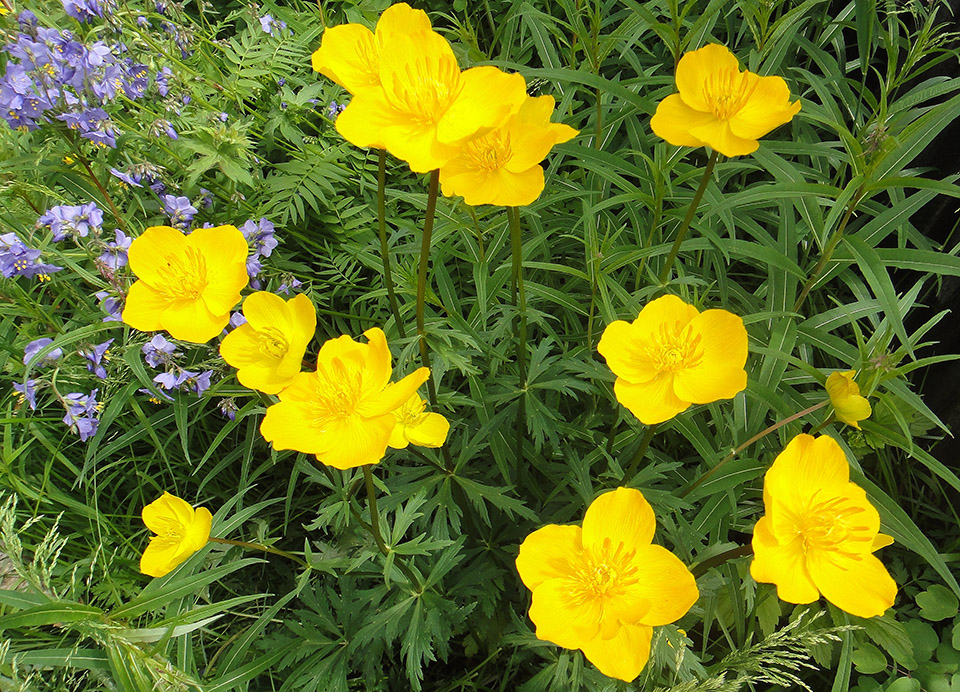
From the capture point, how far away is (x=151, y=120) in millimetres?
1850

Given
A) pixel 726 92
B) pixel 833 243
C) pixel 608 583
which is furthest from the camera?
pixel 833 243

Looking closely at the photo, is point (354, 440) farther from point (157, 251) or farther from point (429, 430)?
point (157, 251)

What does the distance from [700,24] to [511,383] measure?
991 mm

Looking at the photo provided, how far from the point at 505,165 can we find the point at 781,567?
0.78 m

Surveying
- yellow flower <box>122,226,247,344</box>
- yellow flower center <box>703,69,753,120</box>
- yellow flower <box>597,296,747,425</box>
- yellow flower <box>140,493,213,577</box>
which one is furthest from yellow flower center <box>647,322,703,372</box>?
yellow flower <box>140,493,213,577</box>

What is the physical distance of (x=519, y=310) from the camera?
4.62 feet

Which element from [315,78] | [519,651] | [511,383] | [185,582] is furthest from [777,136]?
[185,582]

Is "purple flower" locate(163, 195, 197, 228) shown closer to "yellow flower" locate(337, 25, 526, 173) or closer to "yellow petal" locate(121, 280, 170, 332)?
"yellow petal" locate(121, 280, 170, 332)

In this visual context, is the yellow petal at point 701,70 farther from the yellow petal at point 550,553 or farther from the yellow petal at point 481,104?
the yellow petal at point 550,553

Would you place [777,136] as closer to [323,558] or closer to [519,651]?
[519,651]

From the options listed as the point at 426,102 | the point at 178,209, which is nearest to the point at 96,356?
the point at 178,209

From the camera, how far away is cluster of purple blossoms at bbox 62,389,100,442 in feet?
5.34

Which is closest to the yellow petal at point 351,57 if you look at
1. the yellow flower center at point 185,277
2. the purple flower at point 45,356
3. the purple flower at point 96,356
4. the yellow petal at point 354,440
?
the yellow flower center at point 185,277

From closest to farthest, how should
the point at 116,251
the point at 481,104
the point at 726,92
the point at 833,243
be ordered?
the point at 481,104, the point at 726,92, the point at 833,243, the point at 116,251
